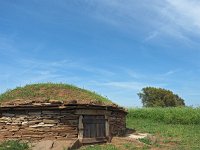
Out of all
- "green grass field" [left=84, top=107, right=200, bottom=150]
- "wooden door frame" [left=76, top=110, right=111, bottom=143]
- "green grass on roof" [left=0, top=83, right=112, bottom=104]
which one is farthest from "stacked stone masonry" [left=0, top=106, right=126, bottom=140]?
"green grass on roof" [left=0, top=83, right=112, bottom=104]

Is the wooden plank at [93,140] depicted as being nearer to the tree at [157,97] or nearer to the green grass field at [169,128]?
the green grass field at [169,128]

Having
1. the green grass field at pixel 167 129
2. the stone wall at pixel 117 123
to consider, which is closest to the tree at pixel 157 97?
the green grass field at pixel 167 129

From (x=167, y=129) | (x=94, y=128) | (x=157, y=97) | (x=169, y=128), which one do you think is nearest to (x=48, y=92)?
(x=94, y=128)

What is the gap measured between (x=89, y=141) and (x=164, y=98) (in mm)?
47972

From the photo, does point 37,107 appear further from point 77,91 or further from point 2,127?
point 77,91

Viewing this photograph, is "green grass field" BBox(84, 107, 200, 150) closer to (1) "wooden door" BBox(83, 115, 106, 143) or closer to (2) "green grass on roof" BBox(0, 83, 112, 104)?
(1) "wooden door" BBox(83, 115, 106, 143)

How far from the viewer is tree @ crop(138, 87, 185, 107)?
65375mm

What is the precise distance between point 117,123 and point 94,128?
2.87 m

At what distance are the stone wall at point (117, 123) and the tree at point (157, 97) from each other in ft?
138

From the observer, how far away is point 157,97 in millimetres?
66688

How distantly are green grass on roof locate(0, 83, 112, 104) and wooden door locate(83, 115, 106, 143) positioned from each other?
189 cm

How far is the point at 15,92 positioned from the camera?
23.2 meters

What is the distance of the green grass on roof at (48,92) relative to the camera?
21.6 metres

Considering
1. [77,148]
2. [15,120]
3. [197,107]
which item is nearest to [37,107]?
[15,120]
